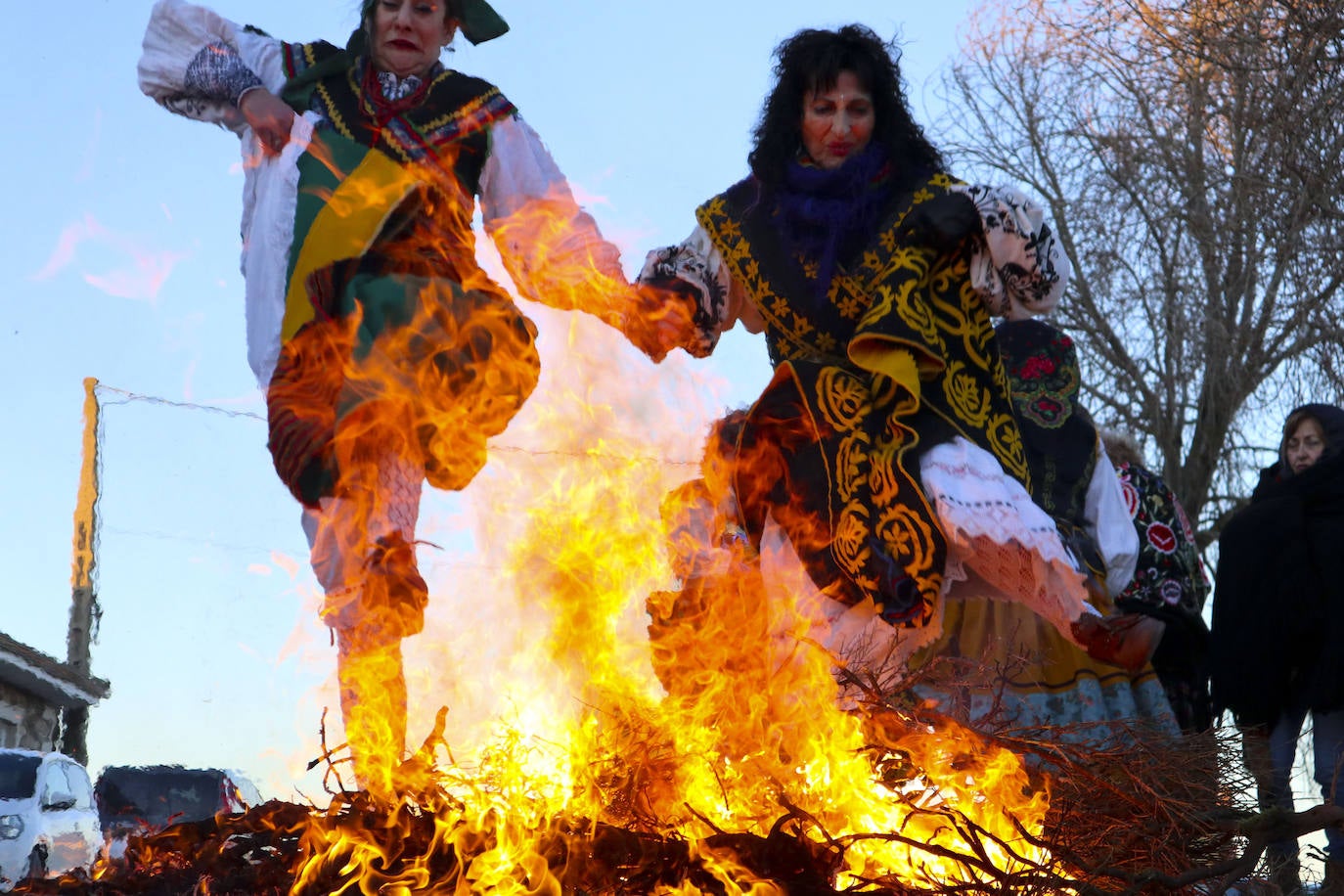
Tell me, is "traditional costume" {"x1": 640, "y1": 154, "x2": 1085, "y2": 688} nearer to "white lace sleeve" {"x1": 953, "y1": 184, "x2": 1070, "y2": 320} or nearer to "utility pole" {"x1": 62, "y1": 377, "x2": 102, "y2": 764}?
"white lace sleeve" {"x1": 953, "y1": 184, "x2": 1070, "y2": 320}

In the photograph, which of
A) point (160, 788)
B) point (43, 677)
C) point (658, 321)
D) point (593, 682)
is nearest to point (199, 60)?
point (658, 321)

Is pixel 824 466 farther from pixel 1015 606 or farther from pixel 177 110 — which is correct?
pixel 177 110

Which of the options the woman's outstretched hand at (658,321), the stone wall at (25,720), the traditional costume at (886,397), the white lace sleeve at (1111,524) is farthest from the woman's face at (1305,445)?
the stone wall at (25,720)

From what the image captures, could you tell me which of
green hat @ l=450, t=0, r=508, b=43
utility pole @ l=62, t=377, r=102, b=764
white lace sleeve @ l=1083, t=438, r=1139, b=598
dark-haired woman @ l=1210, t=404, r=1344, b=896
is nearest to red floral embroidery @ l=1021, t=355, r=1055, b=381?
white lace sleeve @ l=1083, t=438, r=1139, b=598

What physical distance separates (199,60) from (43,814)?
7068 mm

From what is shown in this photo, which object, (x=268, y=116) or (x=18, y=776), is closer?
(x=268, y=116)

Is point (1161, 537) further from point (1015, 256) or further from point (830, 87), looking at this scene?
point (830, 87)

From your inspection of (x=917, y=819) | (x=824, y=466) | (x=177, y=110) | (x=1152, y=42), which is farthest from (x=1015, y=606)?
(x=1152, y=42)

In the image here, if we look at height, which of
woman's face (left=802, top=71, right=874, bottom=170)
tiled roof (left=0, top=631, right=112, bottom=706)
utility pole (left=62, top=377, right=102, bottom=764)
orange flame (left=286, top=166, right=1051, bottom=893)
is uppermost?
tiled roof (left=0, top=631, right=112, bottom=706)

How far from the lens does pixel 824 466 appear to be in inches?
151

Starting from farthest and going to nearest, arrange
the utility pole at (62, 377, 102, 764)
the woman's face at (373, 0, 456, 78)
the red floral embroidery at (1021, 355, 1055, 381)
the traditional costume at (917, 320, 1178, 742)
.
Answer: the utility pole at (62, 377, 102, 764) < the red floral embroidery at (1021, 355, 1055, 381) < the traditional costume at (917, 320, 1178, 742) < the woman's face at (373, 0, 456, 78)

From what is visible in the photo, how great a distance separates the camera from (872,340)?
3.83m

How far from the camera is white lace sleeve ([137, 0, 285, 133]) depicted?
406 centimetres

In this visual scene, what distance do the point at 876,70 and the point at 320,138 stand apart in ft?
4.71
